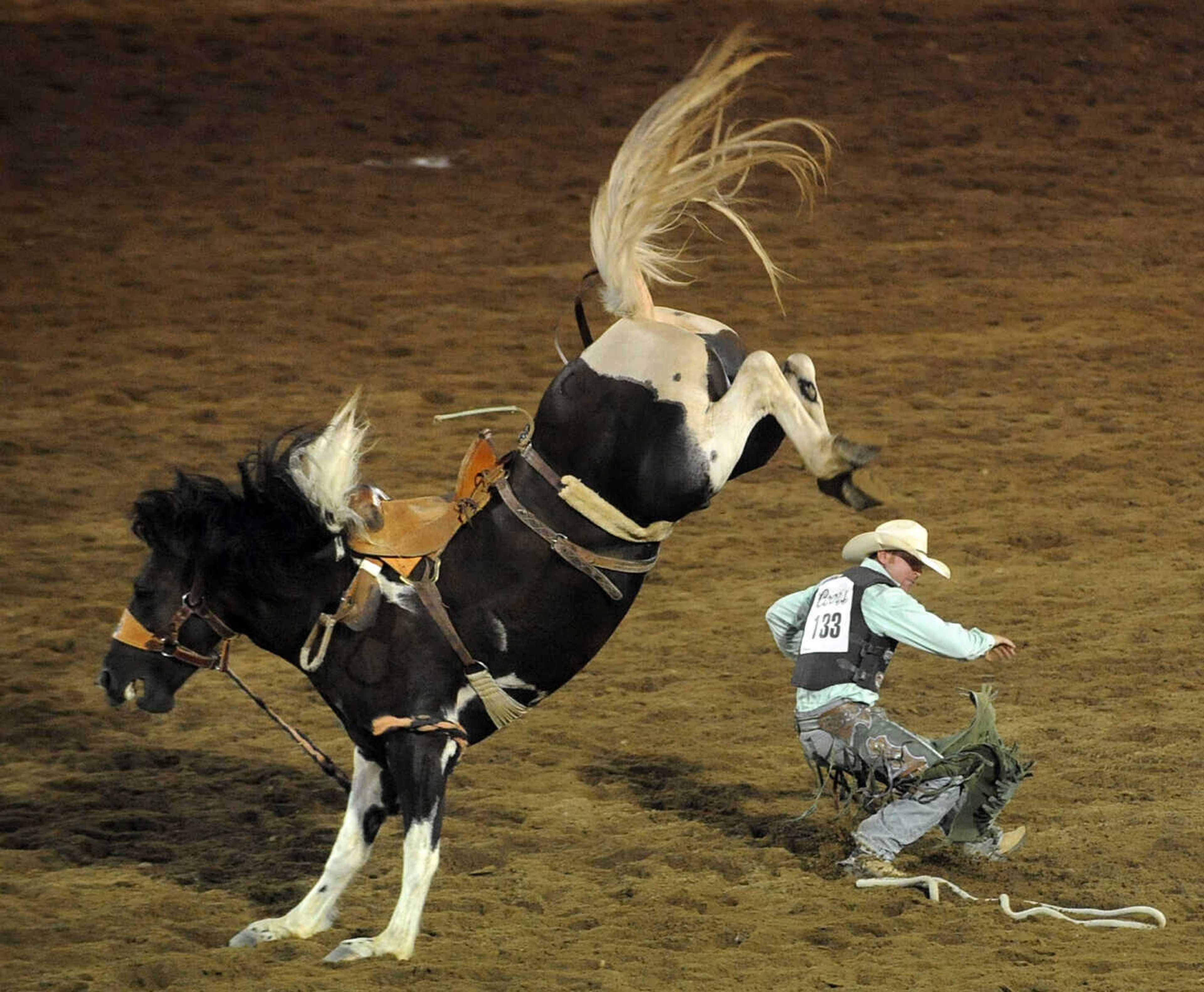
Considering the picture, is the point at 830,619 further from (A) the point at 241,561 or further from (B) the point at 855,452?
(A) the point at 241,561

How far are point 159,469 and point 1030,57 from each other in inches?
382

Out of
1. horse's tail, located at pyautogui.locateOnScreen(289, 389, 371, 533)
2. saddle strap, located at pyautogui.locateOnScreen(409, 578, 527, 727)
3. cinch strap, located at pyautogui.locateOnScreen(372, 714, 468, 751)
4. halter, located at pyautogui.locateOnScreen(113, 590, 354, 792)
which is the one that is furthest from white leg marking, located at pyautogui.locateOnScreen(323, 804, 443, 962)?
horse's tail, located at pyautogui.locateOnScreen(289, 389, 371, 533)

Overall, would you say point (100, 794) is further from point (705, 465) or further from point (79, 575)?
point (705, 465)

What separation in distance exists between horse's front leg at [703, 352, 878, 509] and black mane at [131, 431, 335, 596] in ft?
3.94

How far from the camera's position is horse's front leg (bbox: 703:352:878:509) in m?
4.73

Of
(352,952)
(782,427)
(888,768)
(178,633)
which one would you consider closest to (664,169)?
(782,427)

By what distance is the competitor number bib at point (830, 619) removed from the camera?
19.0 ft

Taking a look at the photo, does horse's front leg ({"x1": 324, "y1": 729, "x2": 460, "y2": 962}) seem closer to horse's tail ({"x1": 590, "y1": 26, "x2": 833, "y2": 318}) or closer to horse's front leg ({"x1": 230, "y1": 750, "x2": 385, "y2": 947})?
horse's front leg ({"x1": 230, "y1": 750, "x2": 385, "y2": 947})

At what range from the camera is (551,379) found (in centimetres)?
1107

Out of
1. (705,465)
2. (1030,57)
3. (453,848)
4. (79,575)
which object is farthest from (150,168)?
(705,465)

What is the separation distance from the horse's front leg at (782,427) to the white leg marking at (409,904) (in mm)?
1333

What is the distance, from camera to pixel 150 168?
1408 cm

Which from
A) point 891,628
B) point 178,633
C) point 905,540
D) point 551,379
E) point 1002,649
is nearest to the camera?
point 178,633

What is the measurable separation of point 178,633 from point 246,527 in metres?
0.38
